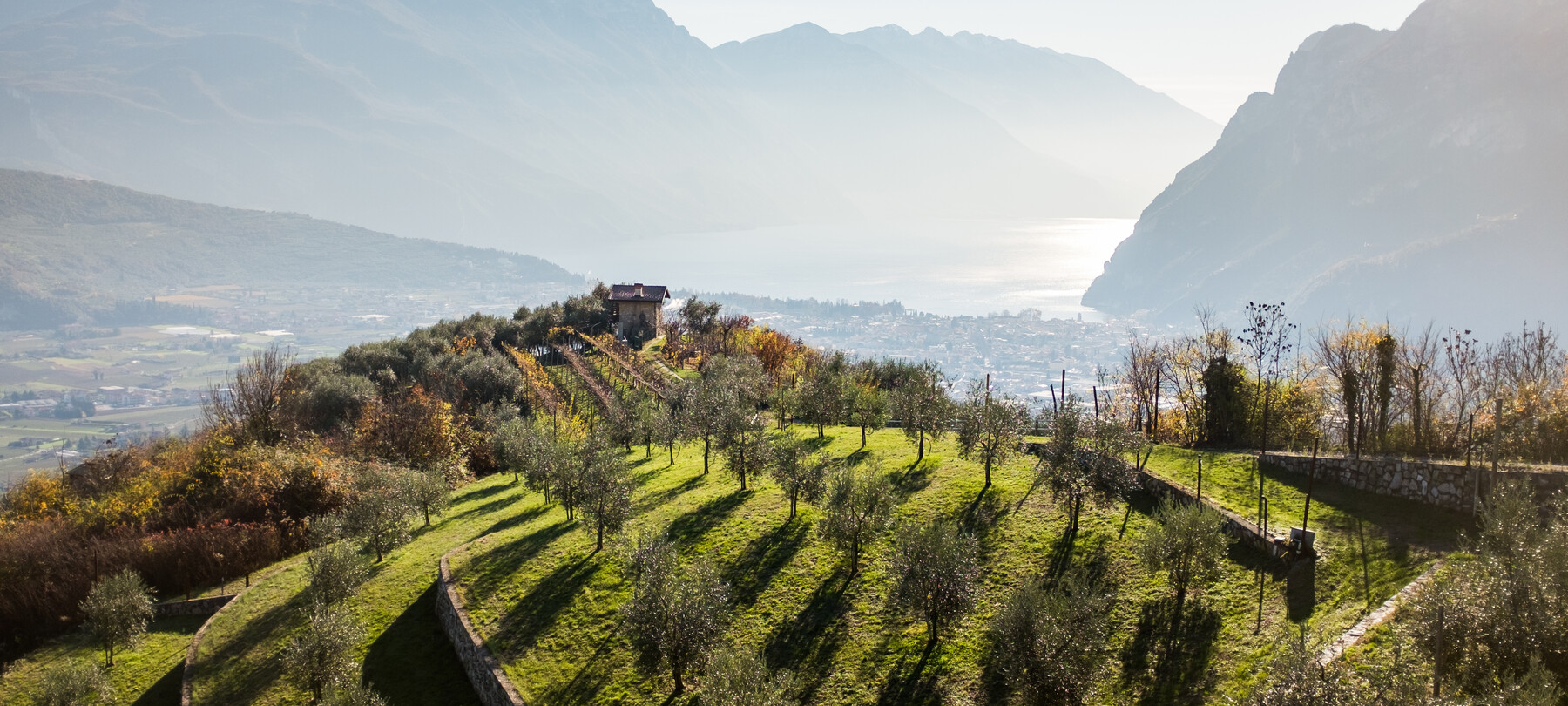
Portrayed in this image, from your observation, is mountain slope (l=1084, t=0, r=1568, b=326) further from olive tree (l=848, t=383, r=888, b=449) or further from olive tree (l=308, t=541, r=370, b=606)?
olive tree (l=308, t=541, r=370, b=606)

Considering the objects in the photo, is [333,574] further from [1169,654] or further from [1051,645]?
[1169,654]

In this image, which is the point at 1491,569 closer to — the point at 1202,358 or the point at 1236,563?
the point at 1236,563

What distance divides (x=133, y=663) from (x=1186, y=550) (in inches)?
1294

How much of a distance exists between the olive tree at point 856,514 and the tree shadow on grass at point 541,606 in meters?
7.45

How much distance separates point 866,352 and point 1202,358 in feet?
350

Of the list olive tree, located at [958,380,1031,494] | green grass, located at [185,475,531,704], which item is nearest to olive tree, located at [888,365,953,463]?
olive tree, located at [958,380,1031,494]

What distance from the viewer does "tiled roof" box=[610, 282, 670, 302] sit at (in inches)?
3120

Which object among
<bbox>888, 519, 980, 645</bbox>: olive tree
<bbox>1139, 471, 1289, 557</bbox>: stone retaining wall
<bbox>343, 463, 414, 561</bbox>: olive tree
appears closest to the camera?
<bbox>888, 519, 980, 645</bbox>: olive tree

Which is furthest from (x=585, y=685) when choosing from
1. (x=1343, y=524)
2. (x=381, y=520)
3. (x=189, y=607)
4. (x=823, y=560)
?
(x=189, y=607)

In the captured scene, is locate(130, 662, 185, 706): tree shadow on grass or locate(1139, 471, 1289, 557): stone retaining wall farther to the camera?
locate(130, 662, 185, 706): tree shadow on grass

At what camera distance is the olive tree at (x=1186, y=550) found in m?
17.9

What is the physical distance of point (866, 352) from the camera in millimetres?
144375

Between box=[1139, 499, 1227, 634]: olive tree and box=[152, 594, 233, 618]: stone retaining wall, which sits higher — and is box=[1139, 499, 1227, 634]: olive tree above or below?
above

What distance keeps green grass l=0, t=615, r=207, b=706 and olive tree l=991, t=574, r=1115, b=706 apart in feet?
81.0
